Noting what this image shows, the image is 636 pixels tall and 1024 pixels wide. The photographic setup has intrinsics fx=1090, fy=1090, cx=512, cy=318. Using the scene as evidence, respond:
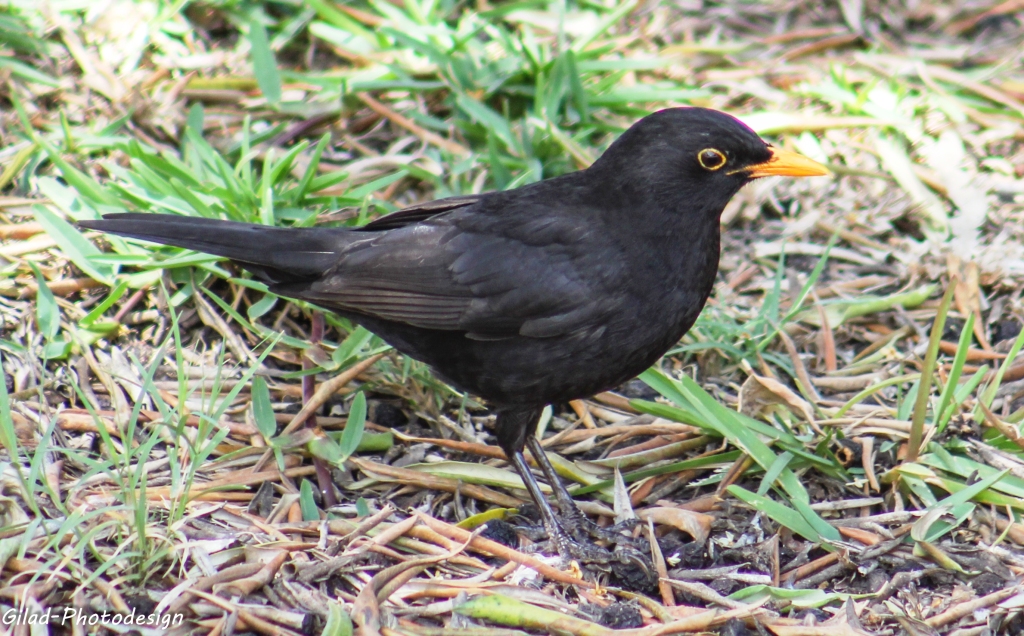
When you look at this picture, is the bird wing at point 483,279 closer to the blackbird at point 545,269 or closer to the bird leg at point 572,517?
the blackbird at point 545,269

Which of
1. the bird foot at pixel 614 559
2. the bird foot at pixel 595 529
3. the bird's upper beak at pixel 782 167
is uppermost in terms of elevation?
the bird's upper beak at pixel 782 167

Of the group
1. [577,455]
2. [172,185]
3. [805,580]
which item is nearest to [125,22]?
[172,185]

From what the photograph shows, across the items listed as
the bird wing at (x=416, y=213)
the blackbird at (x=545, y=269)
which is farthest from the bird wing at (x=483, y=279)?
the bird wing at (x=416, y=213)

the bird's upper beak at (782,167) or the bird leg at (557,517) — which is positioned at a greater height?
the bird's upper beak at (782,167)

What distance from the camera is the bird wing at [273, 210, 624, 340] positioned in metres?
4.14

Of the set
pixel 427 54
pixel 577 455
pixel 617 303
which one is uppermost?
pixel 427 54

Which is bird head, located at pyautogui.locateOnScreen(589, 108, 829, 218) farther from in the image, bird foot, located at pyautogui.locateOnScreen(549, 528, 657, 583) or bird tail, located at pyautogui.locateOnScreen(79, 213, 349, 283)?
bird foot, located at pyautogui.locateOnScreen(549, 528, 657, 583)

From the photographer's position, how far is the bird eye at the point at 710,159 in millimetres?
4297

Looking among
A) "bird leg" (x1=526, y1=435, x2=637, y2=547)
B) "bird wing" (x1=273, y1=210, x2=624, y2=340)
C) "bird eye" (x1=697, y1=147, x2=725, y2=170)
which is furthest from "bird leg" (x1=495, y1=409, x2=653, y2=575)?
"bird eye" (x1=697, y1=147, x2=725, y2=170)

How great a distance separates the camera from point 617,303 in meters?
4.10

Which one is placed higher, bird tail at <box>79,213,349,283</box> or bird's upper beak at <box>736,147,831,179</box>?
bird's upper beak at <box>736,147,831,179</box>

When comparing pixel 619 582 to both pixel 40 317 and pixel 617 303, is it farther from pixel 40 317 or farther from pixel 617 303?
pixel 40 317

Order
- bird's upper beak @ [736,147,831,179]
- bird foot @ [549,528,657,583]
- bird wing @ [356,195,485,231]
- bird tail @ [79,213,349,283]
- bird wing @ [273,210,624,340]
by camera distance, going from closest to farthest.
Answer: bird foot @ [549,528,657,583], bird wing @ [273,210,624,340], bird tail @ [79,213,349,283], bird's upper beak @ [736,147,831,179], bird wing @ [356,195,485,231]

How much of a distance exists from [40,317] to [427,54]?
2432mm
